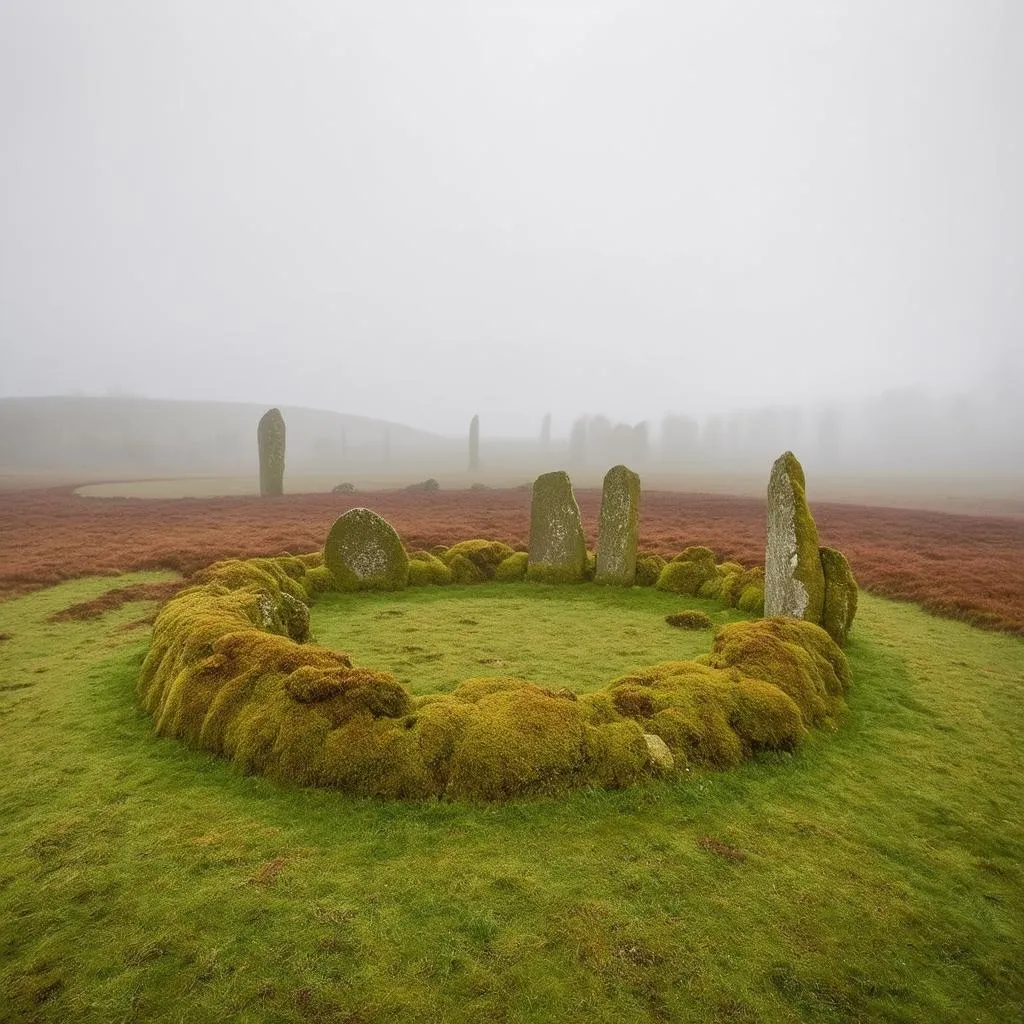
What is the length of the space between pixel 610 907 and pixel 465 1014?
1.27m

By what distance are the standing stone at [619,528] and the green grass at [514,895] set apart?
323 inches

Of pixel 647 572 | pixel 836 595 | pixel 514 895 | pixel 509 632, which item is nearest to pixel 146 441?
pixel 647 572

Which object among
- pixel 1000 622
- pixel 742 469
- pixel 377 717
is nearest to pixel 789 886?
pixel 377 717

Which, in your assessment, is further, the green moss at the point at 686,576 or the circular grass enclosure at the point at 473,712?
the green moss at the point at 686,576

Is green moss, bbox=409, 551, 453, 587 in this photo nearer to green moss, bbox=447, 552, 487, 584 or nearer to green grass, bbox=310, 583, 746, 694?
green moss, bbox=447, 552, 487, 584

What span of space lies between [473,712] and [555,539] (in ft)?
30.6

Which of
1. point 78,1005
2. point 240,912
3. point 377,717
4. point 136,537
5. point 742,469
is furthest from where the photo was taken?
point 742,469

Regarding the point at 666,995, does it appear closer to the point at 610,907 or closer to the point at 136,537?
the point at 610,907

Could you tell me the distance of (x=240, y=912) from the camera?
13.7 feet

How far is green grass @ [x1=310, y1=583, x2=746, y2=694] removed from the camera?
904 centimetres

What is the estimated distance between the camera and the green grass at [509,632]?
9.04m

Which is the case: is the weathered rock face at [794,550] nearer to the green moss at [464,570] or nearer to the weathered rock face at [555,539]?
the weathered rock face at [555,539]

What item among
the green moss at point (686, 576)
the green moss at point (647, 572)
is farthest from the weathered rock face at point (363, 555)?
the green moss at point (686, 576)

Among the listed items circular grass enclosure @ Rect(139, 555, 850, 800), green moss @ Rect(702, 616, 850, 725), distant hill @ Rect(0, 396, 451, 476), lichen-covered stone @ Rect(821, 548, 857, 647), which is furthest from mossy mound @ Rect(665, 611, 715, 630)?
distant hill @ Rect(0, 396, 451, 476)
